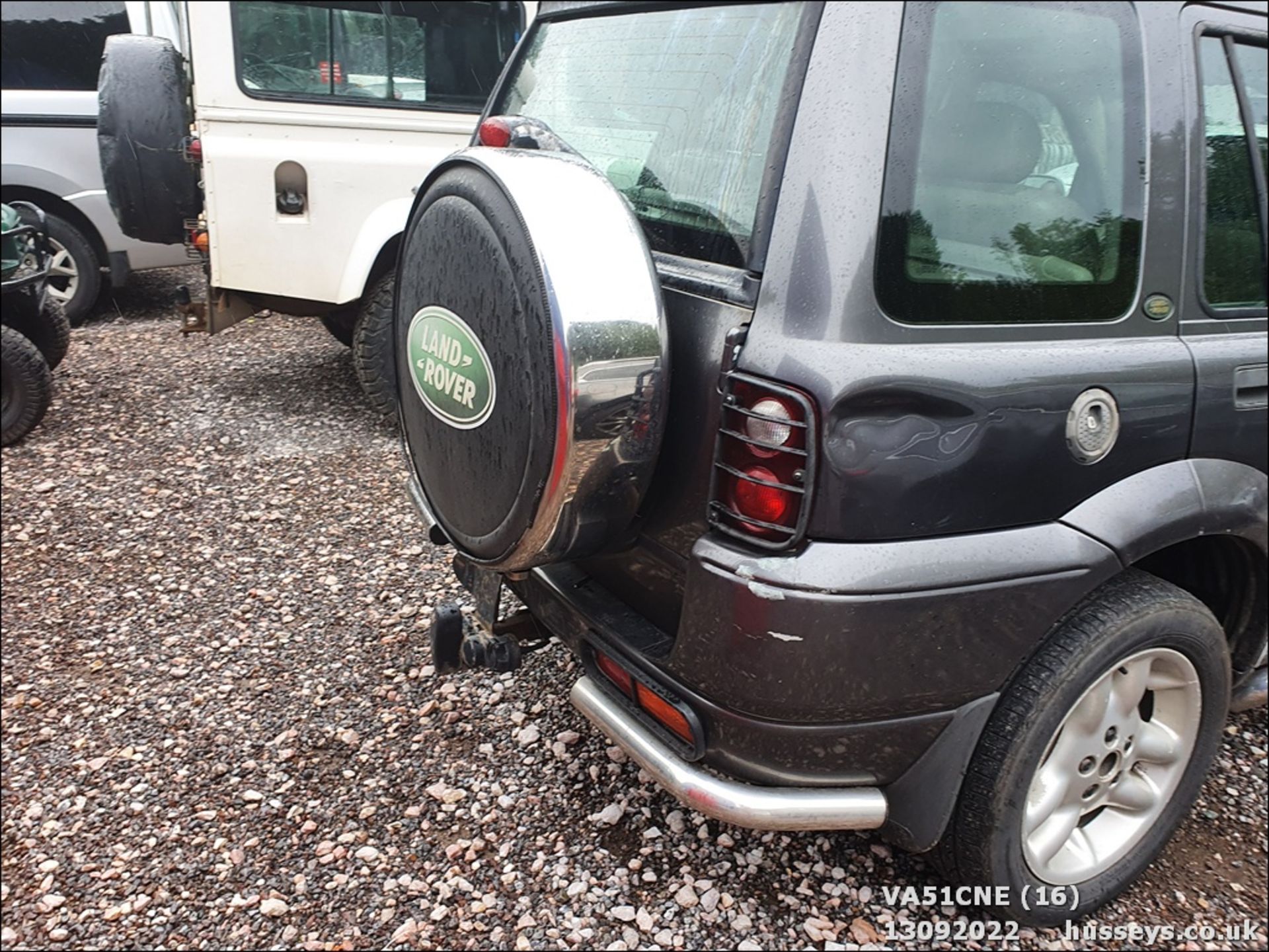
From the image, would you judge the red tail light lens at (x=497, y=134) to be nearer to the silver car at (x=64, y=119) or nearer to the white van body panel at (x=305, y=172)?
the white van body panel at (x=305, y=172)

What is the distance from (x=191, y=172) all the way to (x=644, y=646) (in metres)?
4.16

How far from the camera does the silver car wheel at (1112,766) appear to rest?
81.7 inches

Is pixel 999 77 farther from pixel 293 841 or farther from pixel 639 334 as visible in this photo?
pixel 293 841

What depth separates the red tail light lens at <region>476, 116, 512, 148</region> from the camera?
2150mm

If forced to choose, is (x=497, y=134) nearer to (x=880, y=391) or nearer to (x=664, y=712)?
(x=880, y=391)

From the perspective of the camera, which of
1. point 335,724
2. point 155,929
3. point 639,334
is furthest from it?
point 335,724

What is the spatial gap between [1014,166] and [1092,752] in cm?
125

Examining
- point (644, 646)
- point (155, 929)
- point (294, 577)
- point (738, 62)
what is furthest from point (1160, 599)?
point (294, 577)

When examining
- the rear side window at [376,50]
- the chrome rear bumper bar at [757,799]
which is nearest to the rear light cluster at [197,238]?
the rear side window at [376,50]

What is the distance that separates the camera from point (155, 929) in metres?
2.18

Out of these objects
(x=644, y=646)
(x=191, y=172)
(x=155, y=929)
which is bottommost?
(x=155, y=929)

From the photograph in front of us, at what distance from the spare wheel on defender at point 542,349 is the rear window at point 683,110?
178 millimetres

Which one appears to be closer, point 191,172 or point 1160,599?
point 1160,599

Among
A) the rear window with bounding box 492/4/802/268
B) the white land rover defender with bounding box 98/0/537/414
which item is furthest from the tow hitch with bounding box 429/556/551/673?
the white land rover defender with bounding box 98/0/537/414
